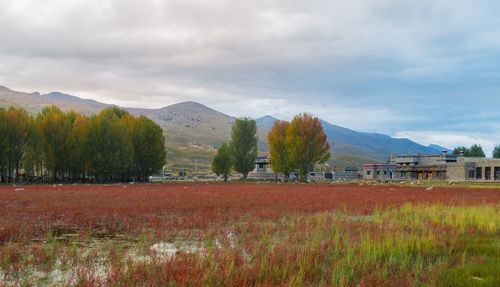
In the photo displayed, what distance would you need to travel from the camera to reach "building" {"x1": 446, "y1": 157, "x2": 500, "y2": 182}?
10806 cm

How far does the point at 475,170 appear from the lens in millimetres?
112062

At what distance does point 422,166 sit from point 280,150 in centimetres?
5363

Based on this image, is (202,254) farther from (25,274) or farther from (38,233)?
(38,233)

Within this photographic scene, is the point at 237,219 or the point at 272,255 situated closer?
the point at 272,255

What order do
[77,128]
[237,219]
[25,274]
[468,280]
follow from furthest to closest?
[77,128] < [237,219] < [25,274] < [468,280]

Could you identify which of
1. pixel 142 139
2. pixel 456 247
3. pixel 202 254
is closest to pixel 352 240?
pixel 456 247

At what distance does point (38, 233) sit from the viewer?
16156mm

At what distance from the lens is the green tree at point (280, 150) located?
103062 millimetres

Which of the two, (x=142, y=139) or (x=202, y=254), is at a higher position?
(x=142, y=139)

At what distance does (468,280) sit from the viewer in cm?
912

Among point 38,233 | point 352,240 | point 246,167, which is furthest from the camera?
point 246,167

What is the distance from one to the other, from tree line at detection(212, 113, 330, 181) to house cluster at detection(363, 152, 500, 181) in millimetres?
37234

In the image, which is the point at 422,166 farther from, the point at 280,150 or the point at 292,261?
the point at 292,261

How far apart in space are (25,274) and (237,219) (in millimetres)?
12752
